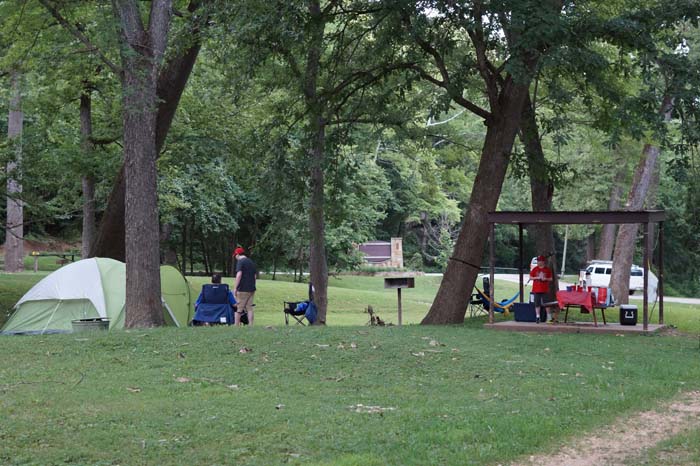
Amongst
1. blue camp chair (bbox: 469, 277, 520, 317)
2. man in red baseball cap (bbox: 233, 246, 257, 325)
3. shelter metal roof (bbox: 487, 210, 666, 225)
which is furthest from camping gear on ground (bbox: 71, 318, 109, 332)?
blue camp chair (bbox: 469, 277, 520, 317)

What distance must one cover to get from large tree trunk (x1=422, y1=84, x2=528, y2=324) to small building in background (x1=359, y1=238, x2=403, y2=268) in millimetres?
32323

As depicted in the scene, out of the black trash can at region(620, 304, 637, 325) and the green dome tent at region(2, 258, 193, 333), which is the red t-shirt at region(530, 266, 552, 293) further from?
the green dome tent at region(2, 258, 193, 333)

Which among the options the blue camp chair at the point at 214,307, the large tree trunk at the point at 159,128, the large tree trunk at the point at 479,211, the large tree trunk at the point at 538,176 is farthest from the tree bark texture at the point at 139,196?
the large tree trunk at the point at 538,176

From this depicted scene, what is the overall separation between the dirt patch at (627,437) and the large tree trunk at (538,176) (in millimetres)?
9565

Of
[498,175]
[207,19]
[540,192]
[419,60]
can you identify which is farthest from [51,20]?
[540,192]

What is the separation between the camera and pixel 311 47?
1541cm

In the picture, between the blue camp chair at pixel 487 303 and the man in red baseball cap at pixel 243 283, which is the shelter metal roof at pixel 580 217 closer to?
the blue camp chair at pixel 487 303

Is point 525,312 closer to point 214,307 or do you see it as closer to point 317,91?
point 214,307

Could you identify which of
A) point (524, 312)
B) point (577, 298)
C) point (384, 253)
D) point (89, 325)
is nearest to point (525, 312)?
point (524, 312)

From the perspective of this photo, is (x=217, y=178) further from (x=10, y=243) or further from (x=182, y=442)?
(x=182, y=442)

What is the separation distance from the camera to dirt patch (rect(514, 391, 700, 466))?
6.21 metres

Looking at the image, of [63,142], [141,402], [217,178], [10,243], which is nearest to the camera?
[141,402]

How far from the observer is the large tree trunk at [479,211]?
15531 millimetres

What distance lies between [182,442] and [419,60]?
11578 millimetres
